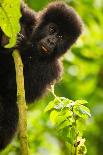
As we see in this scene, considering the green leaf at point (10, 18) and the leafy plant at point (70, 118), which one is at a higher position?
the green leaf at point (10, 18)

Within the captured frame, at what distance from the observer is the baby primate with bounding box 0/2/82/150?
431cm

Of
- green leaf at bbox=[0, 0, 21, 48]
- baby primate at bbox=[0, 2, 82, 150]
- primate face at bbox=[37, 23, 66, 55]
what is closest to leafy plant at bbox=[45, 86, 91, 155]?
green leaf at bbox=[0, 0, 21, 48]

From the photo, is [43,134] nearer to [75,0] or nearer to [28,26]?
[75,0]

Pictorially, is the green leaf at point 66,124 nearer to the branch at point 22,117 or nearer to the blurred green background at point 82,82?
the branch at point 22,117

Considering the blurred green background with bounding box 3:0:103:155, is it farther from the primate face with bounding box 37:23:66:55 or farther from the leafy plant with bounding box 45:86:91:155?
the leafy plant with bounding box 45:86:91:155

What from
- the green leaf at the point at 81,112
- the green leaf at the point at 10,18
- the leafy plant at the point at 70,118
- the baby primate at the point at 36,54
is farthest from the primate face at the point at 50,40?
the green leaf at the point at 10,18

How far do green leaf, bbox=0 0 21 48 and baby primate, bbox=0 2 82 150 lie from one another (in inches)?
60.5

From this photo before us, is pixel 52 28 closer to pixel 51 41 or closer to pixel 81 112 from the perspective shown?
pixel 51 41

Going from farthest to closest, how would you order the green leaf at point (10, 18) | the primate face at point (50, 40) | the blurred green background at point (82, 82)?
the blurred green background at point (82, 82)
the primate face at point (50, 40)
the green leaf at point (10, 18)

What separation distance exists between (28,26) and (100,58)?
2.33 meters

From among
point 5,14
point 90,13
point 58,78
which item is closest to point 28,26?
point 58,78

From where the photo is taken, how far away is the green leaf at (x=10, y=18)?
2.47 m

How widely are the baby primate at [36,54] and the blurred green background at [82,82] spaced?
4.44 ft

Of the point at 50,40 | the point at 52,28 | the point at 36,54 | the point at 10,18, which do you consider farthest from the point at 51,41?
the point at 10,18
